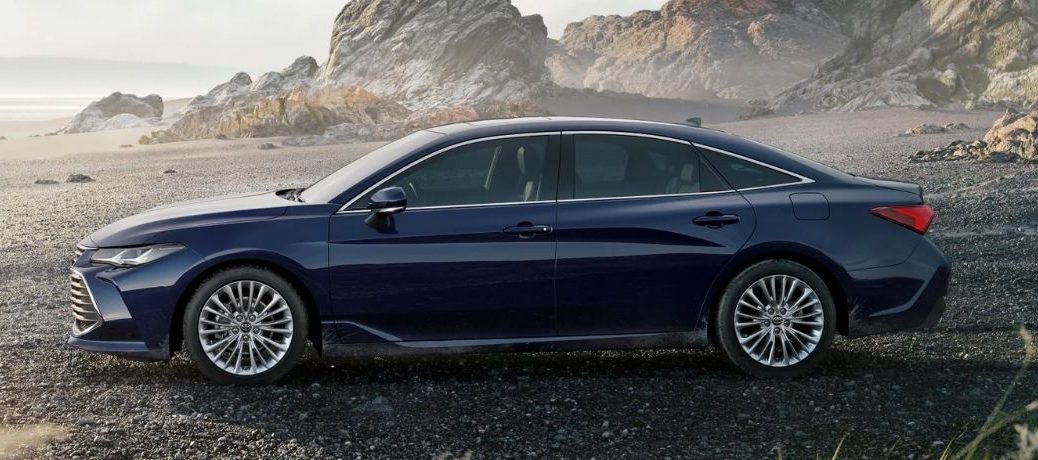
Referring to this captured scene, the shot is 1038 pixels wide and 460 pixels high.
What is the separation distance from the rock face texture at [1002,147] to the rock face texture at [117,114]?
46508 millimetres

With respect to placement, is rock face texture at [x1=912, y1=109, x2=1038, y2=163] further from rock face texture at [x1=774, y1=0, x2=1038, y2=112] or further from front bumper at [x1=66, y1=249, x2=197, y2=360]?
rock face texture at [x1=774, y1=0, x2=1038, y2=112]

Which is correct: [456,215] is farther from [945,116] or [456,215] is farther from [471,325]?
[945,116]

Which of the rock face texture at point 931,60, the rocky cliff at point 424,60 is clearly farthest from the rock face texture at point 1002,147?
the rocky cliff at point 424,60

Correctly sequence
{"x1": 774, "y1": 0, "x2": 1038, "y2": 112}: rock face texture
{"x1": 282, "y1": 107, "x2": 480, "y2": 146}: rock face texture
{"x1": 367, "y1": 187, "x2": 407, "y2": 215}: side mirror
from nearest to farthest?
1. {"x1": 367, "y1": 187, "x2": 407, "y2": 215}: side mirror
2. {"x1": 282, "y1": 107, "x2": 480, "y2": 146}: rock face texture
3. {"x1": 774, "y1": 0, "x2": 1038, "y2": 112}: rock face texture

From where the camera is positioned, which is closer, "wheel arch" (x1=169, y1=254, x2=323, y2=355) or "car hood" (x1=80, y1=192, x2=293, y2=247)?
"wheel arch" (x1=169, y1=254, x2=323, y2=355)

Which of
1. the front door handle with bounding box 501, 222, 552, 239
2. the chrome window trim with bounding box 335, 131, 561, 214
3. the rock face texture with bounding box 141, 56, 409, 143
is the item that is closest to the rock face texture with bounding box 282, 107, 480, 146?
the rock face texture with bounding box 141, 56, 409, 143

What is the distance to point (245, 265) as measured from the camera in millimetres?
6453

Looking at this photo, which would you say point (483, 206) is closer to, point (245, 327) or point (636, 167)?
point (636, 167)

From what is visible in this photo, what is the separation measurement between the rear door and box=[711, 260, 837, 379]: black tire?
14 cm

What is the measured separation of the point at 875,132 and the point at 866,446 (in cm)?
3469

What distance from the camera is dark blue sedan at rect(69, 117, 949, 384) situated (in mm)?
6426

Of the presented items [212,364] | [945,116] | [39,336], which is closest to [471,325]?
[212,364]

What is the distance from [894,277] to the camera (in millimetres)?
6781

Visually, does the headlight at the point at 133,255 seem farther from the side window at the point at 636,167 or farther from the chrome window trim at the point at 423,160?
the side window at the point at 636,167
